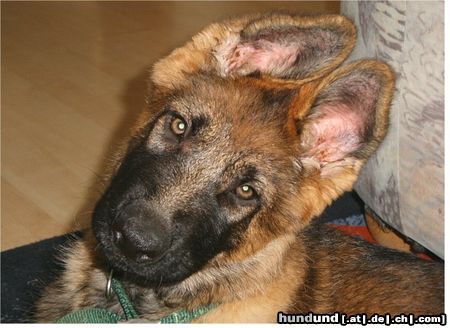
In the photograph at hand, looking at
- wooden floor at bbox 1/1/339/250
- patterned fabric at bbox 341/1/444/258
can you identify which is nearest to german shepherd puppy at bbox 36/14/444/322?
patterned fabric at bbox 341/1/444/258

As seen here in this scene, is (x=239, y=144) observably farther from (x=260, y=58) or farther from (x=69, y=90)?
(x=69, y=90)

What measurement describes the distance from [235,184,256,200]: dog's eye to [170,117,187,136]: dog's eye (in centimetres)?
25

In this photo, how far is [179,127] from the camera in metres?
2.23

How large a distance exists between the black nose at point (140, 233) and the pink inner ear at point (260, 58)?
67 centimetres

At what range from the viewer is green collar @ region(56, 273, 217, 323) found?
2.37m

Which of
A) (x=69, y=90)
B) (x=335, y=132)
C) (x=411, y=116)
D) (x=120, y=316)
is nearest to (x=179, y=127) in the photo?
(x=335, y=132)

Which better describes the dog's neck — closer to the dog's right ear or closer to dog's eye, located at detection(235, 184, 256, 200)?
dog's eye, located at detection(235, 184, 256, 200)

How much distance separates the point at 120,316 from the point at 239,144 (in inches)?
29.2

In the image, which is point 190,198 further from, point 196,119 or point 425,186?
point 425,186

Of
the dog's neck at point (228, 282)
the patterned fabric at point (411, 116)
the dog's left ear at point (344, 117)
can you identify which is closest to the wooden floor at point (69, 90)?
the dog's neck at point (228, 282)

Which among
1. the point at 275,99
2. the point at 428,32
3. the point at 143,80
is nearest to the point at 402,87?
the point at 428,32

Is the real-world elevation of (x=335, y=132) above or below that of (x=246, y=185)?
above

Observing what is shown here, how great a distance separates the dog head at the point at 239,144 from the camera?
6.84ft

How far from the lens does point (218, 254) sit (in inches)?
91.7
